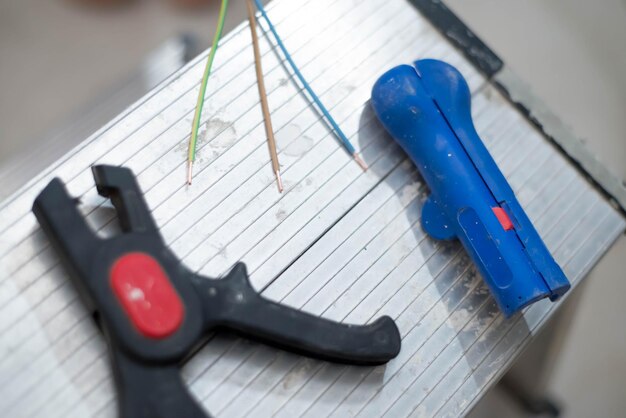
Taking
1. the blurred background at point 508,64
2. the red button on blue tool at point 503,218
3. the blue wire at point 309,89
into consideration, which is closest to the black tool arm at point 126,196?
the blue wire at point 309,89

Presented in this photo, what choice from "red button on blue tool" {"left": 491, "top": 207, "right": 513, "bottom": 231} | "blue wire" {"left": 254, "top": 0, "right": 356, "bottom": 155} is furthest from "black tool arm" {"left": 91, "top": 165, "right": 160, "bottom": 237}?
"red button on blue tool" {"left": 491, "top": 207, "right": 513, "bottom": 231}

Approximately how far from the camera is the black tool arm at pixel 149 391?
0.54 metres

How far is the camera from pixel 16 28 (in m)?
1.12

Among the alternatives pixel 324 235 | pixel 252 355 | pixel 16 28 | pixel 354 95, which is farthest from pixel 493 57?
pixel 16 28

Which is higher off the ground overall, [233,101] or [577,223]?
[233,101]

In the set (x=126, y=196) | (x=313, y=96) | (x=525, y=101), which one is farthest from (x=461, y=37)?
(x=126, y=196)

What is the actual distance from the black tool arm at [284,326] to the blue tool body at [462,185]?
0.13 meters

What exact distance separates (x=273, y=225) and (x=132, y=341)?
192mm

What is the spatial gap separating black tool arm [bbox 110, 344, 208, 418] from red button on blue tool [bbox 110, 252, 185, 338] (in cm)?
3

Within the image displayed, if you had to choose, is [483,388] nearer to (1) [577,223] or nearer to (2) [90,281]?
(1) [577,223]

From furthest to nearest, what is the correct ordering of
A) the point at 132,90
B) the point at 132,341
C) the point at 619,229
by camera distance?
the point at 132,90 < the point at 619,229 < the point at 132,341

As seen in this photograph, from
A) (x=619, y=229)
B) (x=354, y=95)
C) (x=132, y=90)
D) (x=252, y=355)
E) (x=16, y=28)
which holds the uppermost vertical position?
(x=16, y=28)

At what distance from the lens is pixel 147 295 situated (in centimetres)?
55

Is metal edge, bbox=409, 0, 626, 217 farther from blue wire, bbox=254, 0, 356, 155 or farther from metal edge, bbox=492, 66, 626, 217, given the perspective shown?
blue wire, bbox=254, 0, 356, 155
